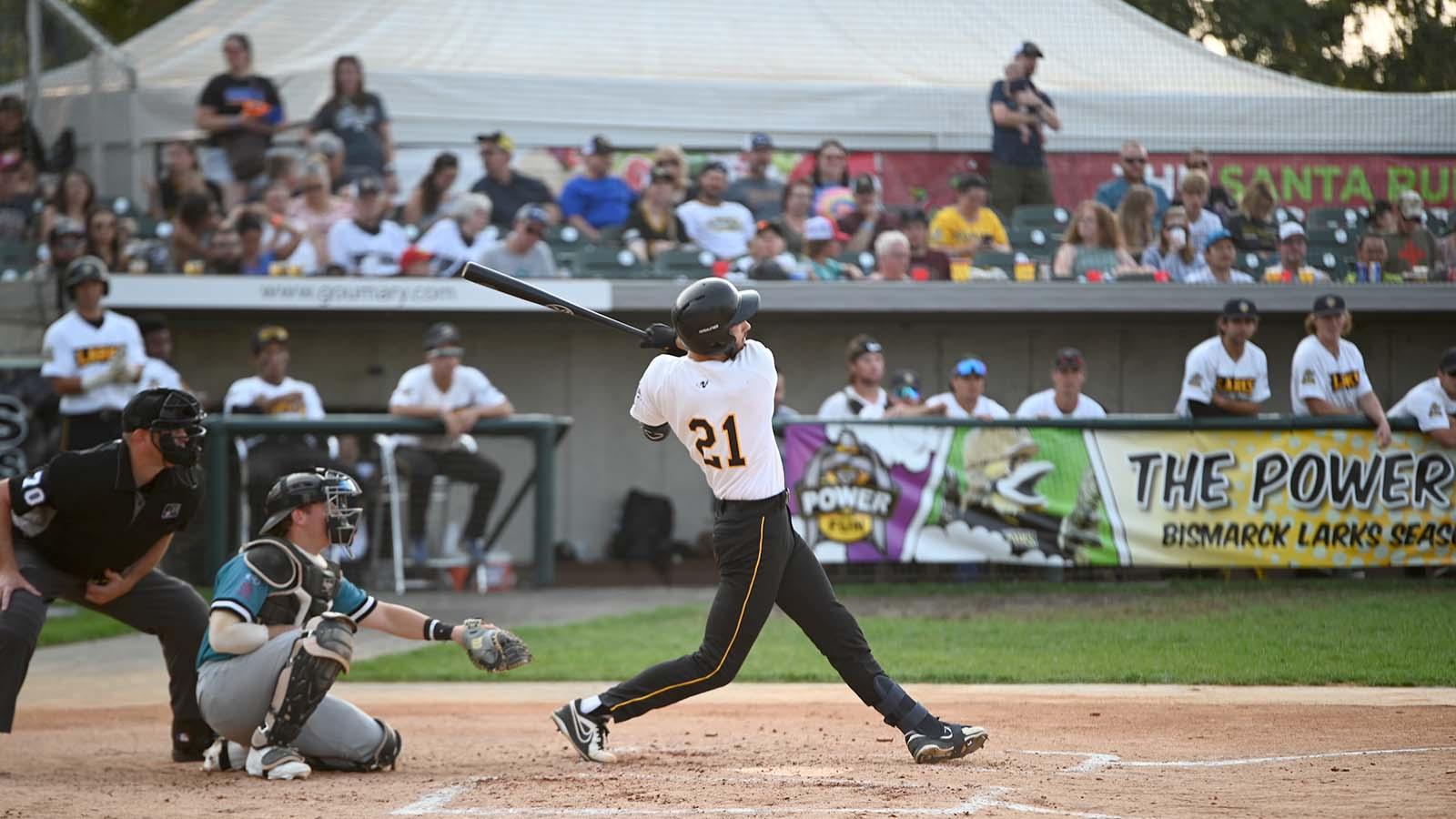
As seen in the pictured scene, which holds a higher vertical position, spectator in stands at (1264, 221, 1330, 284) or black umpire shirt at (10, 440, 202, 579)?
spectator in stands at (1264, 221, 1330, 284)

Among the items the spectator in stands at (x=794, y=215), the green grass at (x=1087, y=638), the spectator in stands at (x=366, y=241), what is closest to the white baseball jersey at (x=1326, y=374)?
the green grass at (x=1087, y=638)

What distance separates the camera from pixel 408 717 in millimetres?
7586

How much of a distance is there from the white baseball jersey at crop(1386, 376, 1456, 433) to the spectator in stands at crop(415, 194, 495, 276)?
7.11m

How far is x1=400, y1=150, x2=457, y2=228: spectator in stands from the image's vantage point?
1329 centimetres

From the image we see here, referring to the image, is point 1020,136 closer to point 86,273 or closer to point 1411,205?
point 1411,205

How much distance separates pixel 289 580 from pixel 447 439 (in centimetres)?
523

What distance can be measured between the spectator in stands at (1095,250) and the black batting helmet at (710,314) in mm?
8008

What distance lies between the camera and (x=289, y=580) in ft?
19.0

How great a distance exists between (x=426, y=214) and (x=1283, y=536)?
739cm

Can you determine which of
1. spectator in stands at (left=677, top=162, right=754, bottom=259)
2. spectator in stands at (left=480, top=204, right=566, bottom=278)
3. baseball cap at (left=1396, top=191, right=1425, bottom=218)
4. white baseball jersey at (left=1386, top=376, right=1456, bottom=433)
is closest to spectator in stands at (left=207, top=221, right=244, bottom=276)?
spectator in stands at (left=480, top=204, right=566, bottom=278)

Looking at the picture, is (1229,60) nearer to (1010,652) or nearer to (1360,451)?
(1360,451)

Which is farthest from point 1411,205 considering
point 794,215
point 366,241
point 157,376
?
point 157,376

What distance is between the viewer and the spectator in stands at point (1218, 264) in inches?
512

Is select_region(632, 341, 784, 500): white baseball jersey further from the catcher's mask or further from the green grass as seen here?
the green grass
